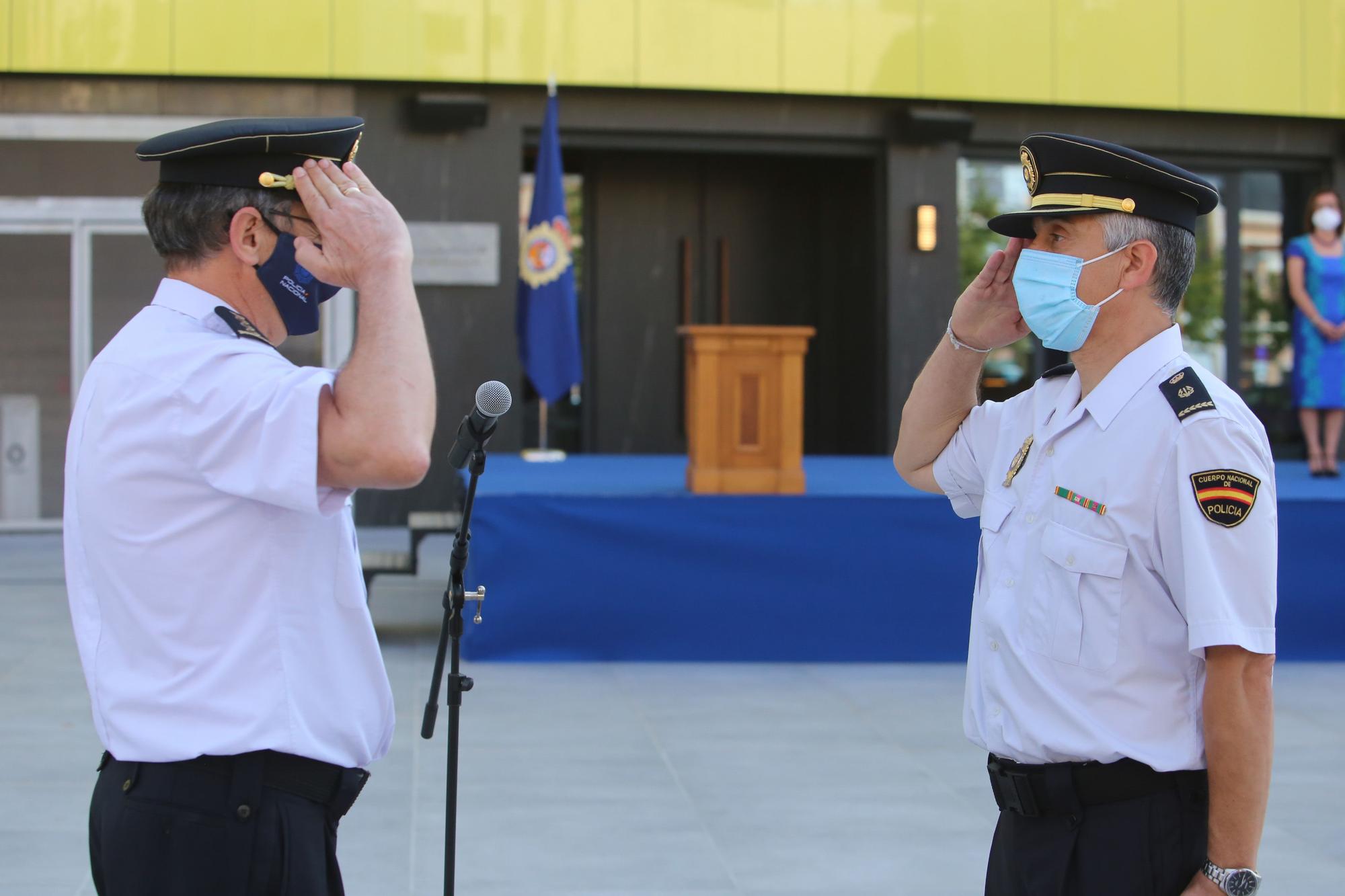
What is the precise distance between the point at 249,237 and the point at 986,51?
400 inches

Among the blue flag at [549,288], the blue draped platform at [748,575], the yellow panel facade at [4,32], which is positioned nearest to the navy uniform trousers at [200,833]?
the blue draped platform at [748,575]

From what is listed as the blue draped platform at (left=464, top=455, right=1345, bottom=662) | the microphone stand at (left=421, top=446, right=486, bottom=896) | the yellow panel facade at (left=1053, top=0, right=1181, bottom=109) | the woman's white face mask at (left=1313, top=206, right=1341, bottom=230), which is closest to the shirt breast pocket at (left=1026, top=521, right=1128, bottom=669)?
the microphone stand at (left=421, top=446, right=486, bottom=896)

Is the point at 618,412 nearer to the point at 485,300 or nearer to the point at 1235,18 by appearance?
the point at 485,300

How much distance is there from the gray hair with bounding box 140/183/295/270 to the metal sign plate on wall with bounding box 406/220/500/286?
9.14 metres

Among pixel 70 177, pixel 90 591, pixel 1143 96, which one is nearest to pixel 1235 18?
pixel 1143 96

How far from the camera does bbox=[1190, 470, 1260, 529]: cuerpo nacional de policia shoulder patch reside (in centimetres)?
186

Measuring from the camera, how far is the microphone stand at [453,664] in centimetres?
265

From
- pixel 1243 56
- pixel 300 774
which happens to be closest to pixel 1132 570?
pixel 300 774

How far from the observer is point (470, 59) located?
34.9ft

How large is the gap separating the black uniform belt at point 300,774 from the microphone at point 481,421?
767mm

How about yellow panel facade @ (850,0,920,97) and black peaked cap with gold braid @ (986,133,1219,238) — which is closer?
black peaked cap with gold braid @ (986,133,1219,238)

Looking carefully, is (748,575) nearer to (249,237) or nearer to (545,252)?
(545,252)

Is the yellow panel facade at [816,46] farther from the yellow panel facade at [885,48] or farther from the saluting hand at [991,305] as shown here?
the saluting hand at [991,305]

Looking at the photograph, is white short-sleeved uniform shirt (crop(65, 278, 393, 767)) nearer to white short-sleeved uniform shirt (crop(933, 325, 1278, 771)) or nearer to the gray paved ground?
white short-sleeved uniform shirt (crop(933, 325, 1278, 771))
